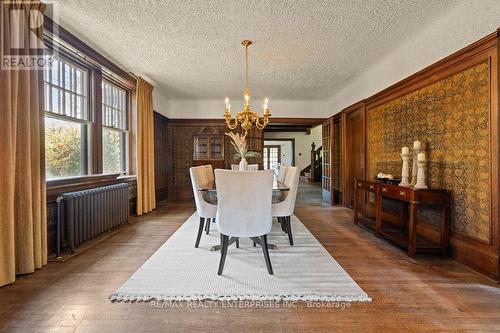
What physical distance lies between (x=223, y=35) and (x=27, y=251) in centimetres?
312

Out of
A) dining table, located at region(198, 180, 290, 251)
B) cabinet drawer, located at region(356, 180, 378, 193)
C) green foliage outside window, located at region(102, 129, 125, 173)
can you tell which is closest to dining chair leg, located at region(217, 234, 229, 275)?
dining table, located at region(198, 180, 290, 251)

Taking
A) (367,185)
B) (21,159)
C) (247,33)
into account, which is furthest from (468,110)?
(21,159)

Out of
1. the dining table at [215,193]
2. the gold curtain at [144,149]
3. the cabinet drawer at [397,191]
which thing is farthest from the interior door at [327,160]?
the gold curtain at [144,149]

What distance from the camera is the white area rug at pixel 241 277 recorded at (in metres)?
1.79

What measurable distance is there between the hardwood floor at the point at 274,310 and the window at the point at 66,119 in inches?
48.1

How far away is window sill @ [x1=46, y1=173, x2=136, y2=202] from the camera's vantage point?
250cm

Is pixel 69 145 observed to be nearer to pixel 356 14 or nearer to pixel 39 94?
pixel 39 94

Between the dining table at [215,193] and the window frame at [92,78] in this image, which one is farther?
the window frame at [92,78]

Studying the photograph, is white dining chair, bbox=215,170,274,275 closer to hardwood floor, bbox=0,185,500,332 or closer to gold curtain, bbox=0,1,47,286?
hardwood floor, bbox=0,185,500,332

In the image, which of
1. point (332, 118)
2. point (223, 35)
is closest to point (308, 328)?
point (223, 35)

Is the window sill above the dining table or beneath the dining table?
above

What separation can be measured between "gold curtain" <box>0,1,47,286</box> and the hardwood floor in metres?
0.27

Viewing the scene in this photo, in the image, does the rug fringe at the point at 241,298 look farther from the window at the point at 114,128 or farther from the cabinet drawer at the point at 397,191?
the window at the point at 114,128

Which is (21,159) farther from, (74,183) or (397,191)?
(397,191)
